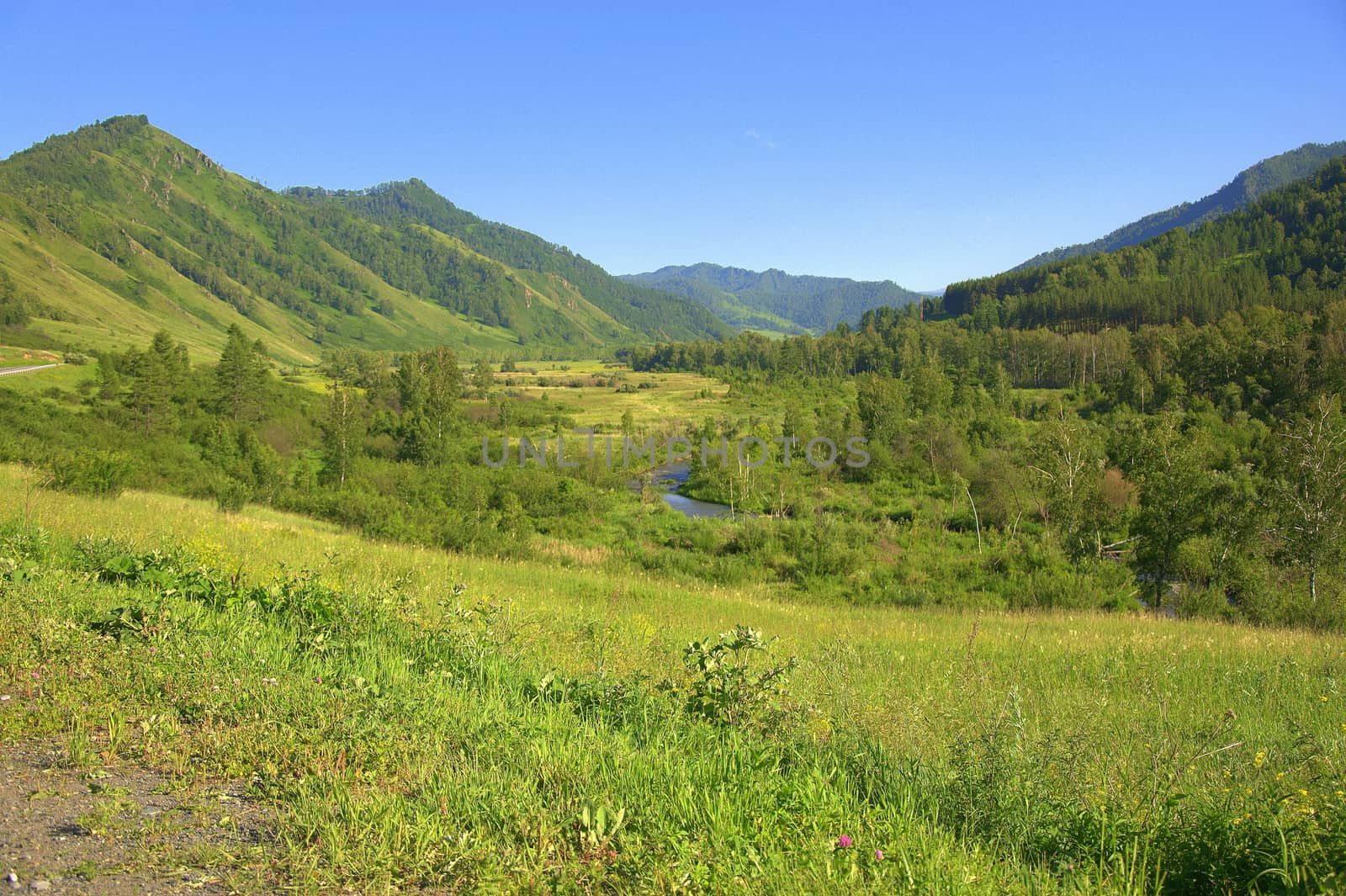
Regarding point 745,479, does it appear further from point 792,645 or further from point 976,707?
point 976,707

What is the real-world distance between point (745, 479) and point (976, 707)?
146 ft

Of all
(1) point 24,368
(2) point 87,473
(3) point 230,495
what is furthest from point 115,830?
(1) point 24,368

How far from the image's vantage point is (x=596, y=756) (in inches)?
163

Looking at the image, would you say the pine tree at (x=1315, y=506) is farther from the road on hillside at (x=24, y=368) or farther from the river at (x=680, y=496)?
the road on hillside at (x=24, y=368)

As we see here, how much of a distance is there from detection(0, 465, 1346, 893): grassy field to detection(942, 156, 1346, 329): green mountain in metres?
113

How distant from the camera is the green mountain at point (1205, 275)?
102812 millimetres

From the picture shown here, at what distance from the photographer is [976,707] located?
5.71m

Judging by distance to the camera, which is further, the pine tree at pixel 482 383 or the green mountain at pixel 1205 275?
the green mountain at pixel 1205 275

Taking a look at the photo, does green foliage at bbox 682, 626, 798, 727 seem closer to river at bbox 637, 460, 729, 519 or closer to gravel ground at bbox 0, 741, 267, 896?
gravel ground at bbox 0, 741, 267, 896

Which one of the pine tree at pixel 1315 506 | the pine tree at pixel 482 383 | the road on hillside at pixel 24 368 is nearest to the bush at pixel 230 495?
the road on hillside at pixel 24 368

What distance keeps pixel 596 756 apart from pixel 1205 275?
14354cm

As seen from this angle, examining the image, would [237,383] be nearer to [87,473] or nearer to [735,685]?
[87,473]

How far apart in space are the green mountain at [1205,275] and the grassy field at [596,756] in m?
113

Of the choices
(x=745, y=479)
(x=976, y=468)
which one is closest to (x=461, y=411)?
(x=745, y=479)
